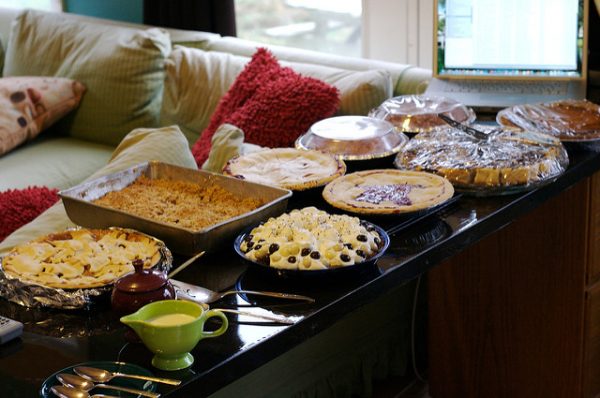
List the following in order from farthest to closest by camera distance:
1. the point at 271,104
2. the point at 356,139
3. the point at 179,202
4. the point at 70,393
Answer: the point at 271,104 → the point at 356,139 → the point at 179,202 → the point at 70,393

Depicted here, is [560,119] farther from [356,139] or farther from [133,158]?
[133,158]

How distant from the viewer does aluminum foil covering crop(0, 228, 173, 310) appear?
121 cm

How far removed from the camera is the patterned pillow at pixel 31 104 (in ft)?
11.0

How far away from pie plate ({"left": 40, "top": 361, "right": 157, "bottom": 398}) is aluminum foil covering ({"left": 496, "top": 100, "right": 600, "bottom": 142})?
1.24 metres

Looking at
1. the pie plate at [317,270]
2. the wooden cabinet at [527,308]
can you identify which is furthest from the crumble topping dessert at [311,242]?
the wooden cabinet at [527,308]

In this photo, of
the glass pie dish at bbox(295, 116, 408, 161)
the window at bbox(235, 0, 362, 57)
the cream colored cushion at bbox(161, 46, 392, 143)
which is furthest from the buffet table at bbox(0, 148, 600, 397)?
the window at bbox(235, 0, 362, 57)

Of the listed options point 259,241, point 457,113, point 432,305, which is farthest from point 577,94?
point 259,241

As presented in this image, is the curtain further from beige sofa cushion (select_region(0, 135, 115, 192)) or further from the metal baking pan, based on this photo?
the metal baking pan

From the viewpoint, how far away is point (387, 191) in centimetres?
163

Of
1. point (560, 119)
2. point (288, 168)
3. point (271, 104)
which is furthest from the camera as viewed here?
point (271, 104)

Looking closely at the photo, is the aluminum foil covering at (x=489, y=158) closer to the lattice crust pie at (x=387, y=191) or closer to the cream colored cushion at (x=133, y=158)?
the lattice crust pie at (x=387, y=191)

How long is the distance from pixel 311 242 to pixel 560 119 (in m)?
0.98

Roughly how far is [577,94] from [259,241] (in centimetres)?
121

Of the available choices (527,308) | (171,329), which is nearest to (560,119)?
(527,308)
